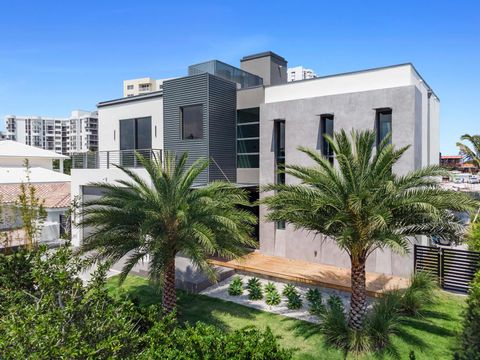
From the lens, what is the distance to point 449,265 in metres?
13.6

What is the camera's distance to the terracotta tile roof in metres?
26.8

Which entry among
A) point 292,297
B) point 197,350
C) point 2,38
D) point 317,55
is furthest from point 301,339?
point 2,38

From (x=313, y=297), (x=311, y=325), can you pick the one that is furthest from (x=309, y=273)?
(x=311, y=325)

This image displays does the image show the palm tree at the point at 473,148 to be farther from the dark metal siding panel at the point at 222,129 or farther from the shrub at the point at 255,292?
the shrub at the point at 255,292

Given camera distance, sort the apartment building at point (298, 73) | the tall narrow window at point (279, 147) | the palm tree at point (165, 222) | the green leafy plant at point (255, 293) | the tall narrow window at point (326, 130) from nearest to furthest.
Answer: the palm tree at point (165, 222) < the green leafy plant at point (255, 293) < the tall narrow window at point (326, 130) < the tall narrow window at point (279, 147) < the apartment building at point (298, 73)

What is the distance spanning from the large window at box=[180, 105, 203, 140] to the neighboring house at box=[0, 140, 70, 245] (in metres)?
7.47

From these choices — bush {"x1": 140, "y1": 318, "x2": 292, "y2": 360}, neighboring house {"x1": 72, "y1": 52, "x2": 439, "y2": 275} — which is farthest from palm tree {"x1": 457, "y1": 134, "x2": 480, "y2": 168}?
bush {"x1": 140, "y1": 318, "x2": 292, "y2": 360}

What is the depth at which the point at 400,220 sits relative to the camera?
10297 mm

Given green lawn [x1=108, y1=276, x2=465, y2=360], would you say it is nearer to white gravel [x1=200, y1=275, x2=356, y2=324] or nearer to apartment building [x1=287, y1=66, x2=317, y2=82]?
white gravel [x1=200, y1=275, x2=356, y2=324]

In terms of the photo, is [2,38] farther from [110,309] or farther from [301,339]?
[301,339]

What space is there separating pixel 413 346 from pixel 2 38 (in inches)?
936

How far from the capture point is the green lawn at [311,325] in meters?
9.58

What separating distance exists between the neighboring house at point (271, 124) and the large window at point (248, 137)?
6 cm

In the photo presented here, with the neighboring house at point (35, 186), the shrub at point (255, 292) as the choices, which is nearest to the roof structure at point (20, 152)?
the neighboring house at point (35, 186)
